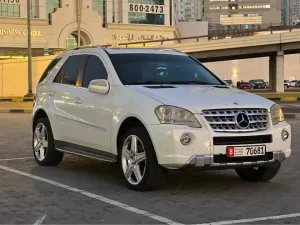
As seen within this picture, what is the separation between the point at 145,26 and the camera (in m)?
73.2

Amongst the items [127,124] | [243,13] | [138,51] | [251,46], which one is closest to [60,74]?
[138,51]

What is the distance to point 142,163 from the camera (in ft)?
21.6

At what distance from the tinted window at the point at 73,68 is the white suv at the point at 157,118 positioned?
2cm

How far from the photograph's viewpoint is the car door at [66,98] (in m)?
7.86

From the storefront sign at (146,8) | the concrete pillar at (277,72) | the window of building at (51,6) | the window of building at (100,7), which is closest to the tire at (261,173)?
the concrete pillar at (277,72)

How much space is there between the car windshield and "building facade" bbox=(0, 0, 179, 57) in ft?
175

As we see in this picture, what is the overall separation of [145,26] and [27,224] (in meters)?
69.4

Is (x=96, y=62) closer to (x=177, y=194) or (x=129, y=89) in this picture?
(x=129, y=89)

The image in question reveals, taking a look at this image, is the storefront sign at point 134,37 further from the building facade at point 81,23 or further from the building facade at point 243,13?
the building facade at point 243,13

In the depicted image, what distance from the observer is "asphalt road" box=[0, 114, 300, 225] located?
5301 millimetres

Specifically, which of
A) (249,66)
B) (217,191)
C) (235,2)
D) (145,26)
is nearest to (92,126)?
(217,191)

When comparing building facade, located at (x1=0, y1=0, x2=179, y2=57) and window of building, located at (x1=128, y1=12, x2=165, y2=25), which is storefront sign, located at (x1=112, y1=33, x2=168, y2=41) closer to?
building facade, located at (x1=0, y1=0, x2=179, y2=57)

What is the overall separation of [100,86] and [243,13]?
18619 centimetres

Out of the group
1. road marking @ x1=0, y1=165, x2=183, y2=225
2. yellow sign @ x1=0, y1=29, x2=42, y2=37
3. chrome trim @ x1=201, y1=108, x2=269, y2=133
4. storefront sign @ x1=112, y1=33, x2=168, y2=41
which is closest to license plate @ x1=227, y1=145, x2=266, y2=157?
chrome trim @ x1=201, y1=108, x2=269, y2=133
